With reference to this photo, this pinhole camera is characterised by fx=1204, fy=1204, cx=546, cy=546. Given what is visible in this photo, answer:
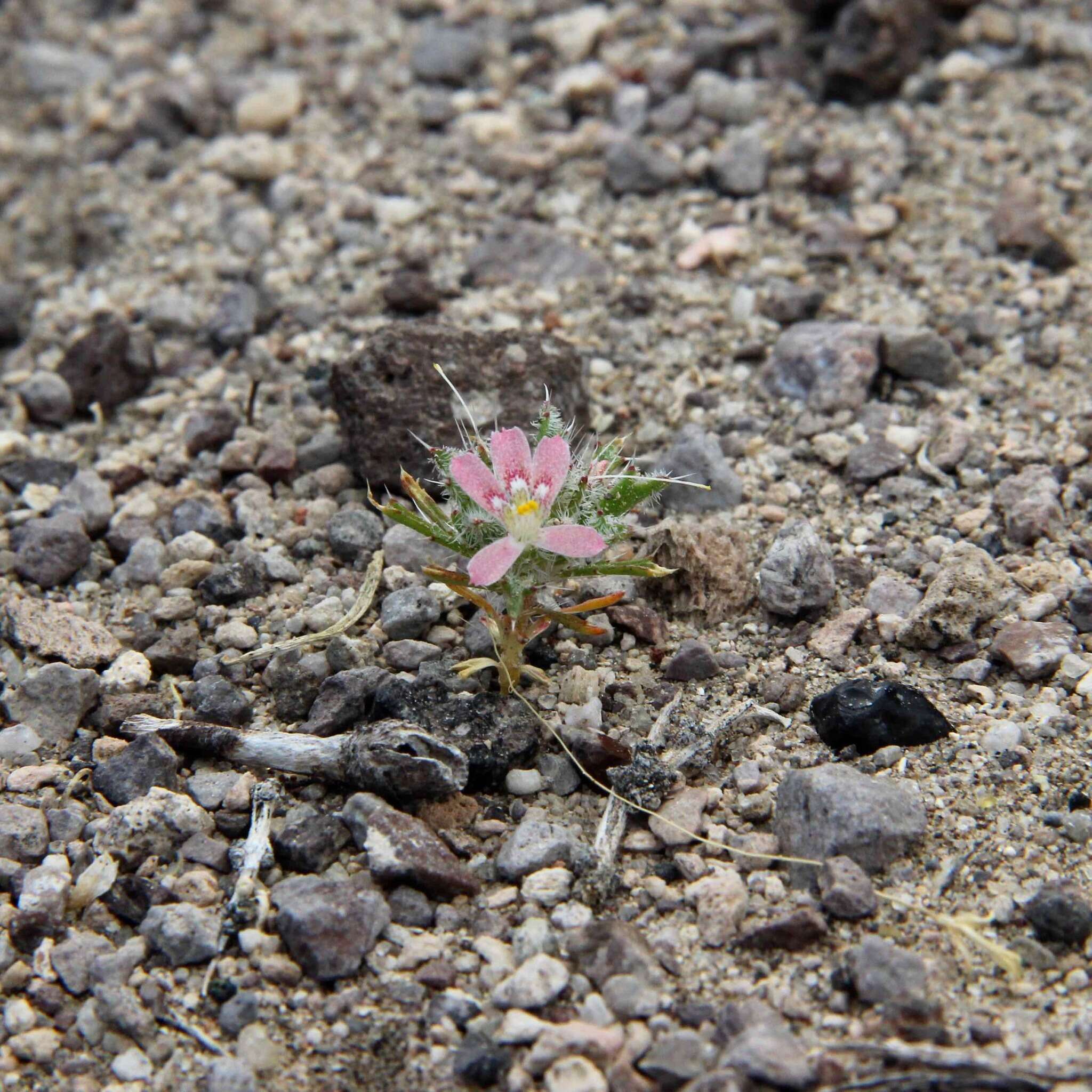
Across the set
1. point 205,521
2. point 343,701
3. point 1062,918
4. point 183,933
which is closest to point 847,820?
point 1062,918

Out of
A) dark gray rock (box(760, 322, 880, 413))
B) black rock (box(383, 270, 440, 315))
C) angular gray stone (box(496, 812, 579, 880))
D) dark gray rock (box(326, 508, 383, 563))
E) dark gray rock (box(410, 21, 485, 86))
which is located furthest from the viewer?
dark gray rock (box(410, 21, 485, 86))

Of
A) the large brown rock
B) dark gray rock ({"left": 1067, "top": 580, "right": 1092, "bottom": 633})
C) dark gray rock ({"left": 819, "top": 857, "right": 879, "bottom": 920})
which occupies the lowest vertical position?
dark gray rock ({"left": 819, "top": 857, "right": 879, "bottom": 920})

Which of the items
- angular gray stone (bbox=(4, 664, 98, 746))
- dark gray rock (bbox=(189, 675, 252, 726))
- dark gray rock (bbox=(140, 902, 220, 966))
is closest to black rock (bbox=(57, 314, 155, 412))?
angular gray stone (bbox=(4, 664, 98, 746))

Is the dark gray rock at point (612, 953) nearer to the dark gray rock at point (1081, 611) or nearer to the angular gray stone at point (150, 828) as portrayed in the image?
the angular gray stone at point (150, 828)

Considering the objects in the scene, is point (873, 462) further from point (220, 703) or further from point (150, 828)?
point (150, 828)

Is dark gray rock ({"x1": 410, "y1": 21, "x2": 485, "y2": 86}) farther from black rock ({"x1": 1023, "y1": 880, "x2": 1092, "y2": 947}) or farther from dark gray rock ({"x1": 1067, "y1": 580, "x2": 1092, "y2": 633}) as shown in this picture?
black rock ({"x1": 1023, "y1": 880, "x2": 1092, "y2": 947})

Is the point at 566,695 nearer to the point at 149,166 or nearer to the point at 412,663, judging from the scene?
the point at 412,663

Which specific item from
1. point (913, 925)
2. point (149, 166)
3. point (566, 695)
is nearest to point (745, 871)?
point (913, 925)
